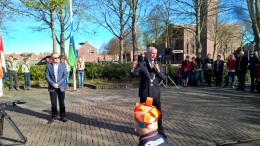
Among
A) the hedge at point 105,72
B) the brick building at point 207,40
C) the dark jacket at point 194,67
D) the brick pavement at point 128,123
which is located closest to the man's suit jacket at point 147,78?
the brick pavement at point 128,123

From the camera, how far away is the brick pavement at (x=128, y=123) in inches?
190

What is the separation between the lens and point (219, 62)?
42.9ft

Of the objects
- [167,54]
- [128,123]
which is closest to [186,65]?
[167,54]

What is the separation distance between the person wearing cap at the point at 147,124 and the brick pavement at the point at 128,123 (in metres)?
2.63

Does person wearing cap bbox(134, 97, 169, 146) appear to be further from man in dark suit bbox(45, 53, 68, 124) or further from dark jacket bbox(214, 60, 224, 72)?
dark jacket bbox(214, 60, 224, 72)

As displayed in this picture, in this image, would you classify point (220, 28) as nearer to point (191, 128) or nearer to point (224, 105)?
point (224, 105)

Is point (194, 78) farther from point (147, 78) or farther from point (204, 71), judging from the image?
Result: point (147, 78)

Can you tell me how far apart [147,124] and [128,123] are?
405 centimetres

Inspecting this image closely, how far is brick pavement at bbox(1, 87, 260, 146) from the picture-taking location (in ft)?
15.8

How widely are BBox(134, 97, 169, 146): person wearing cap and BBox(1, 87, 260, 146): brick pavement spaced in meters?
2.63

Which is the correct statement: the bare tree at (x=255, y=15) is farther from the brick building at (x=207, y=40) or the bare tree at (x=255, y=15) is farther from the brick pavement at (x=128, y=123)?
the brick building at (x=207, y=40)

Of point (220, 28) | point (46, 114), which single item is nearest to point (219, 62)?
point (46, 114)

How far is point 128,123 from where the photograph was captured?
600 centimetres

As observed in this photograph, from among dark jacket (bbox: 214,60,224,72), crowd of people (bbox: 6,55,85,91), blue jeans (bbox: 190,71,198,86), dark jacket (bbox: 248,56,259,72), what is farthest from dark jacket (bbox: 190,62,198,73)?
crowd of people (bbox: 6,55,85,91)
